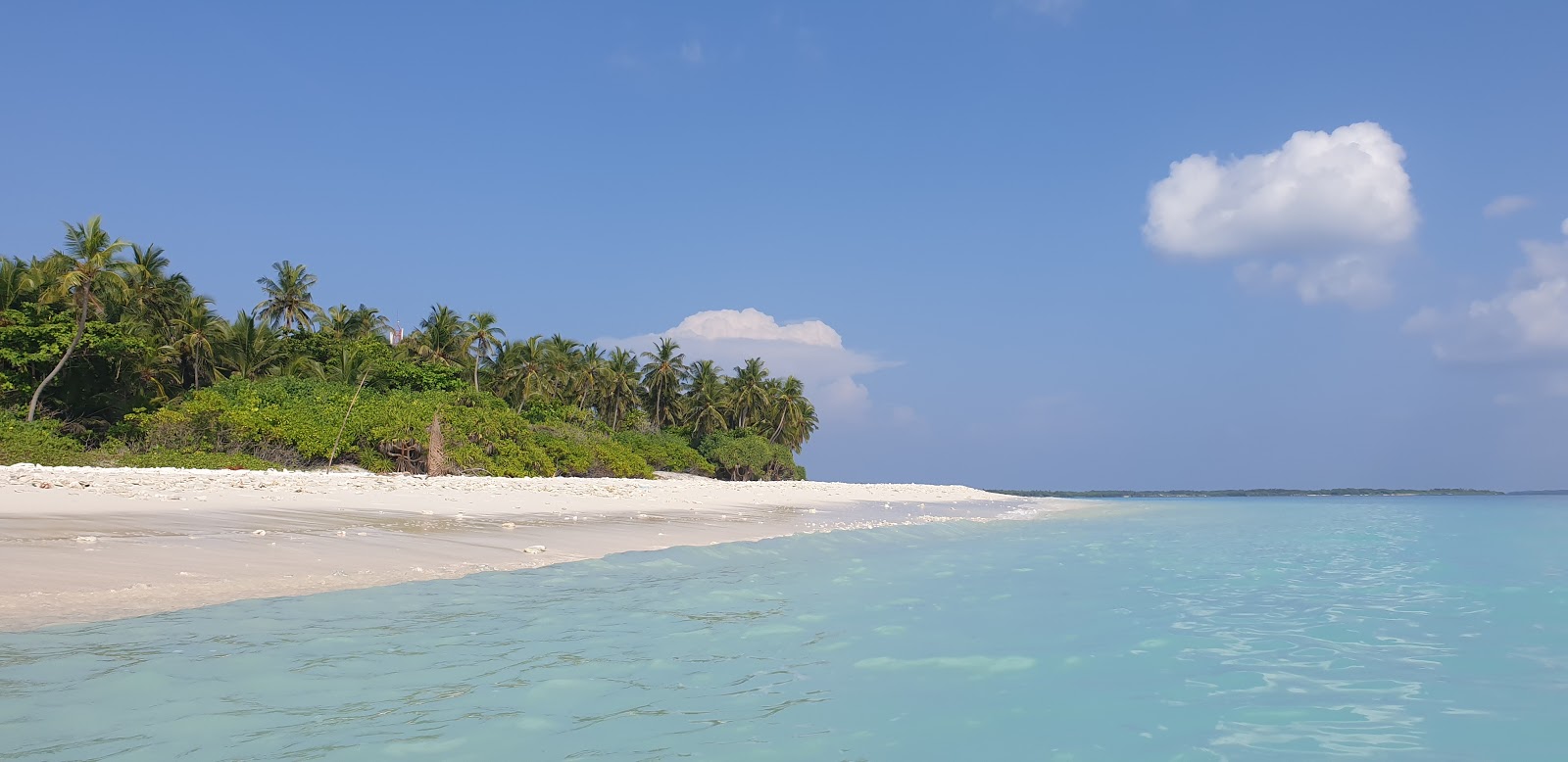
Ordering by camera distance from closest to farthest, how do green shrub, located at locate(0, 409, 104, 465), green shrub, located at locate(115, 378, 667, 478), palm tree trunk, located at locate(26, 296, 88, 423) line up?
green shrub, located at locate(0, 409, 104, 465)
green shrub, located at locate(115, 378, 667, 478)
palm tree trunk, located at locate(26, 296, 88, 423)

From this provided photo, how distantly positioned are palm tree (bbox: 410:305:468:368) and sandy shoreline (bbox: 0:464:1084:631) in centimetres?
2984

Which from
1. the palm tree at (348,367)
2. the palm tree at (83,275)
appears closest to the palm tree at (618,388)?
the palm tree at (348,367)

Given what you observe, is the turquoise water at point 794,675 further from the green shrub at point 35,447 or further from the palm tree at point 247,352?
the palm tree at point 247,352

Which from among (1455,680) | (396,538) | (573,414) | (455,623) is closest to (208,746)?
(455,623)

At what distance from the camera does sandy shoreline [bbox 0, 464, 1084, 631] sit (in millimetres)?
6859

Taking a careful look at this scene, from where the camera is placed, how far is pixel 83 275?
1251 inches

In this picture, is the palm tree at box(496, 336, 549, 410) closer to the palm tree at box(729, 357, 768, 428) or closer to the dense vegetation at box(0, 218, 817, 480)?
the dense vegetation at box(0, 218, 817, 480)

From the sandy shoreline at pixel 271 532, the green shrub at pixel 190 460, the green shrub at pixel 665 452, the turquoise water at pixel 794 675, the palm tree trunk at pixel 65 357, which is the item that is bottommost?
the turquoise water at pixel 794 675

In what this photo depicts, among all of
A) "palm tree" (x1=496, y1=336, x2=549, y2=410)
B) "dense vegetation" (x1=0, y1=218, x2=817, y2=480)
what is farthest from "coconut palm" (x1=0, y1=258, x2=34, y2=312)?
"palm tree" (x1=496, y1=336, x2=549, y2=410)

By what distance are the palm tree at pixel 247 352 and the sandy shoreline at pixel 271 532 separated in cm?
2342

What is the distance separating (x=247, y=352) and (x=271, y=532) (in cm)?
3770

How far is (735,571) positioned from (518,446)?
27.5m

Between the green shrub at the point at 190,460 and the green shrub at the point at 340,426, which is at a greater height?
the green shrub at the point at 340,426

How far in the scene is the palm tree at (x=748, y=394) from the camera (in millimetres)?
68188
